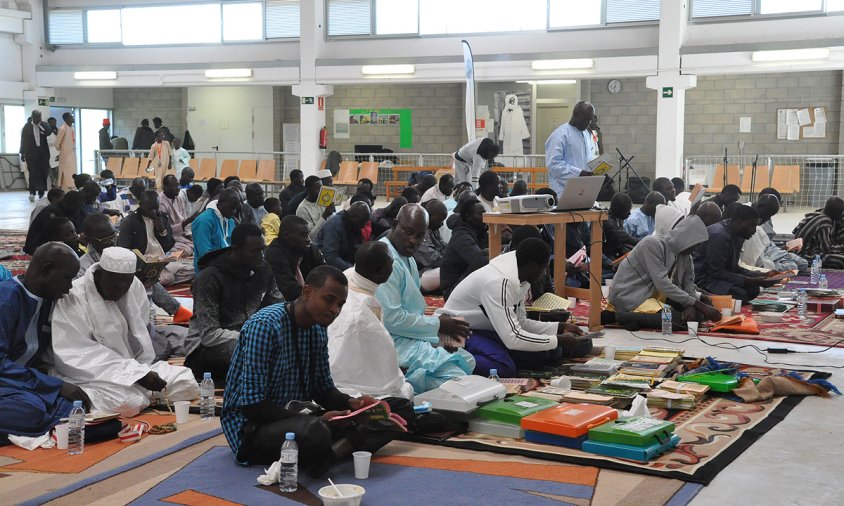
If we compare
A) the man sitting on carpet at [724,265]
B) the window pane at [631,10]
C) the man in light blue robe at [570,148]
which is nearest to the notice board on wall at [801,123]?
the window pane at [631,10]

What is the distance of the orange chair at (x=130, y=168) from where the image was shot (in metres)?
21.2

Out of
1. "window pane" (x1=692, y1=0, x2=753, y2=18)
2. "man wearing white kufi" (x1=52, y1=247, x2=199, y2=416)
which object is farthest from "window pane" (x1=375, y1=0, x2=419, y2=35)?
"man wearing white kufi" (x1=52, y1=247, x2=199, y2=416)

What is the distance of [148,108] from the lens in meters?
25.7

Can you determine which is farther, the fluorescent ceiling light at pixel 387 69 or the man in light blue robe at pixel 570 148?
the fluorescent ceiling light at pixel 387 69

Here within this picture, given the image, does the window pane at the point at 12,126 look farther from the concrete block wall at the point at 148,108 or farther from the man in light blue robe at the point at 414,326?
the man in light blue robe at the point at 414,326

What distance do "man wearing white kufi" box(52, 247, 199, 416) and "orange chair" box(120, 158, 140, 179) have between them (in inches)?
652

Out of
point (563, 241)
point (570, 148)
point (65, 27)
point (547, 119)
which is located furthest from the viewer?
point (65, 27)

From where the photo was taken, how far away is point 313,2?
19.3m

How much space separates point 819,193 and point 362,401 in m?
15.8

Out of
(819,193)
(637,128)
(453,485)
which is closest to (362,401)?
(453,485)

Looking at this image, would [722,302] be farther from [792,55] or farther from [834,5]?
[834,5]

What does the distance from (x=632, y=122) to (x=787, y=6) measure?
16.5 ft

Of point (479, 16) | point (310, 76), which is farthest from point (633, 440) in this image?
point (310, 76)

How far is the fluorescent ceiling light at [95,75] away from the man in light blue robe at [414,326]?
56.3ft
